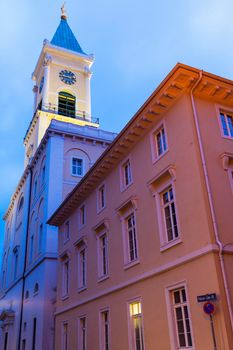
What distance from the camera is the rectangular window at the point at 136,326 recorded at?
14.8 metres

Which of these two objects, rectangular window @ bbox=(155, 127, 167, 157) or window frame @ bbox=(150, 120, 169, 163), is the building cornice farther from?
rectangular window @ bbox=(155, 127, 167, 157)

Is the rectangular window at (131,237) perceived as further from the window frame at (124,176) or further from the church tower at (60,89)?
the church tower at (60,89)

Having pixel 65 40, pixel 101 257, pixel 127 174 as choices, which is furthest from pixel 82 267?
pixel 65 40

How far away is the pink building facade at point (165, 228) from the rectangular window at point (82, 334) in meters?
0.05

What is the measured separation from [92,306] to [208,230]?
31.1 ft

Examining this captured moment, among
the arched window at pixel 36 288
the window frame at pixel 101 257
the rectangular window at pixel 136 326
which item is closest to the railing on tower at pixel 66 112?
the arched window at pixel 36 288

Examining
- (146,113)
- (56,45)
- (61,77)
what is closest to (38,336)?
(146,113)

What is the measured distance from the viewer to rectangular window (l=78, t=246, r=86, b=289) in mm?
21258

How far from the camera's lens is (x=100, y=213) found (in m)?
20.2

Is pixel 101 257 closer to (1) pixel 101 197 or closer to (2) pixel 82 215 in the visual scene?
(1) pixel 101 197

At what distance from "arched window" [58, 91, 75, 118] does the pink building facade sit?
2485 cm

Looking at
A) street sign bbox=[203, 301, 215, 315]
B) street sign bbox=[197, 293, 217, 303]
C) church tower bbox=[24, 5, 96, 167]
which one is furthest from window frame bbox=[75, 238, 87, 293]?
church tower bbox=[24, 5, 96, 167]

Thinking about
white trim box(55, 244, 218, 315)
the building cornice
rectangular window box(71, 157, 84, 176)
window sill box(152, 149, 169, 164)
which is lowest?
white trim box(55, 244, 218, 315)

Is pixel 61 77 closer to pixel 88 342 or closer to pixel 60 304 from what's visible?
pixel 60 304
